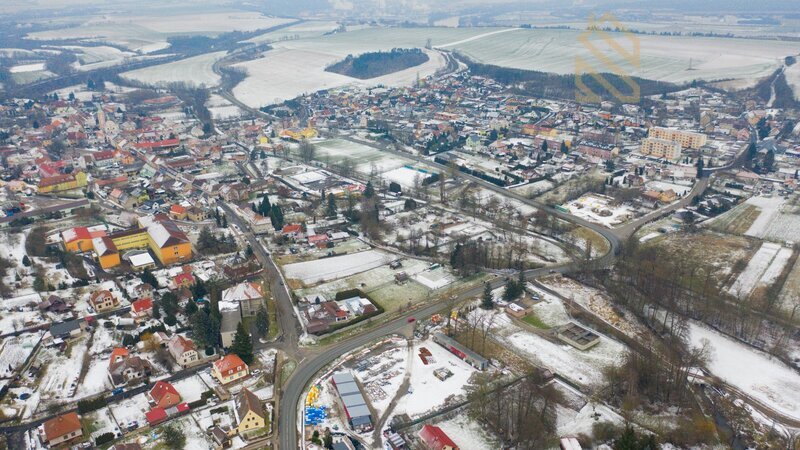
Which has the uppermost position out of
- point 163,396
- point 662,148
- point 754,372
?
point 163,396

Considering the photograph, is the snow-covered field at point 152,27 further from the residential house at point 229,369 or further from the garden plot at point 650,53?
the residential house at point 229,369

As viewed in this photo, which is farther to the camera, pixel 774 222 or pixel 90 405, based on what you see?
pixel 774 222

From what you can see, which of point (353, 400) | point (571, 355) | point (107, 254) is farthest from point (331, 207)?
point (571, 355)

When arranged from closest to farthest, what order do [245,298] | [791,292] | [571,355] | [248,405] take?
[248,405] < [571,355] < [245,298] < [791,292]

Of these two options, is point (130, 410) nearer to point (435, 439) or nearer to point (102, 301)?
point (102, 301)

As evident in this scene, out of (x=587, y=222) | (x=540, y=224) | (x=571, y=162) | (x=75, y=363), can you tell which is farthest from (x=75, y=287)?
(x=571, y=162)

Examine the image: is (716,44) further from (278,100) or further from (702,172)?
(278,100)
